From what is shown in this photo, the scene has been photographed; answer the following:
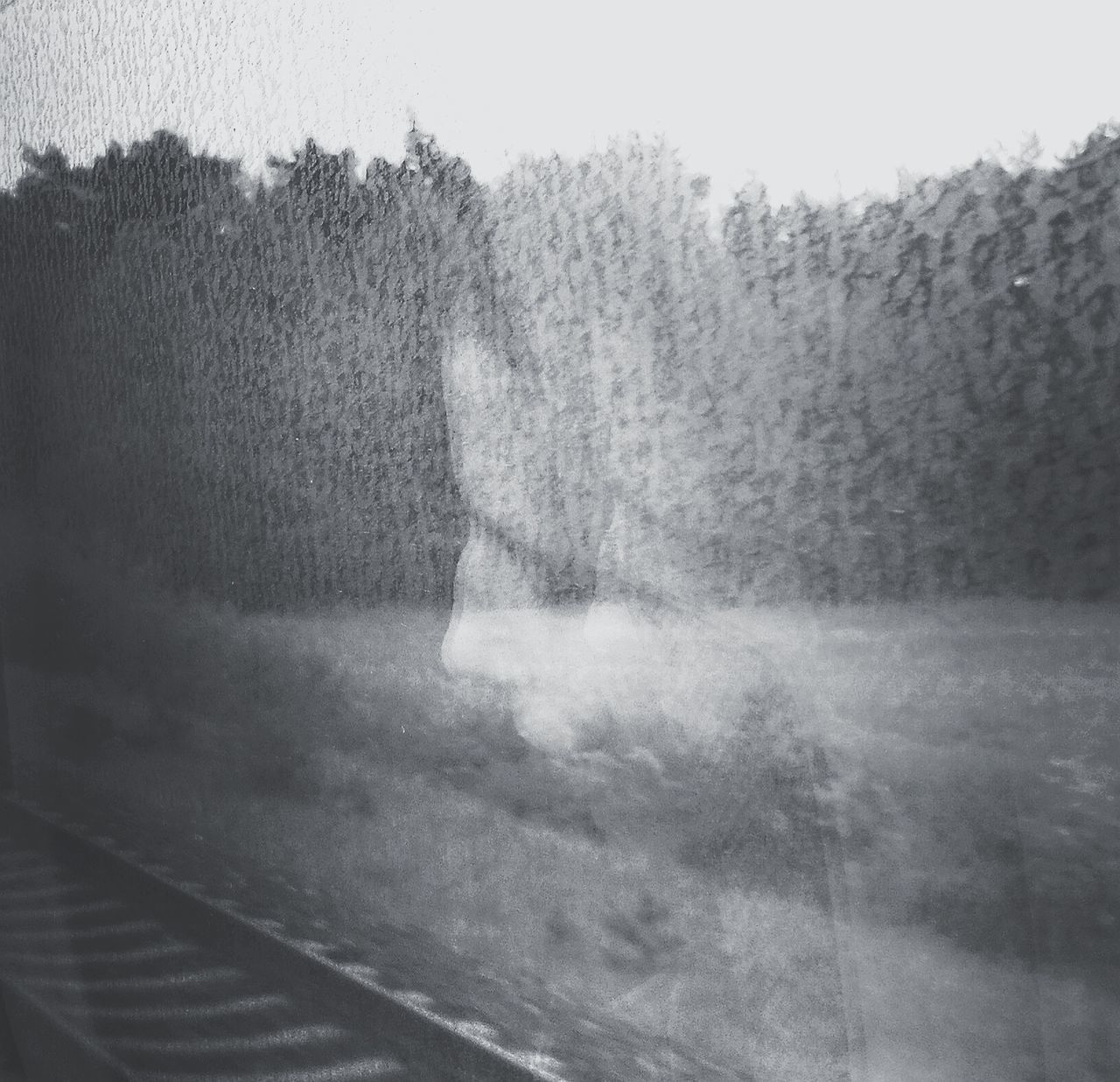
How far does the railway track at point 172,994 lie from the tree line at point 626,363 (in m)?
0.56

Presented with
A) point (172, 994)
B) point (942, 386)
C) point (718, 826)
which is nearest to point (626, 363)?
point (942, 386)

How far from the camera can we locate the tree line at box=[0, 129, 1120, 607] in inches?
32.4

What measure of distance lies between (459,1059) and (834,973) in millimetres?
550

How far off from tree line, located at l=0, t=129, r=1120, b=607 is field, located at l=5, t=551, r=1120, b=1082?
72 millimetres

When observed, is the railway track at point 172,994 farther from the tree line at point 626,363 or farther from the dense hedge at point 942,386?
the dense hedge at point 942,386

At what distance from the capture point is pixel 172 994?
5.64 ft

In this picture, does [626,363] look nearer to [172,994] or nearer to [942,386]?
[942,386]

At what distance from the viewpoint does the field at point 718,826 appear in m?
0.81

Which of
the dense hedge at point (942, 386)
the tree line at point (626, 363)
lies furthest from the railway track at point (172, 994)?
the dense hedge at point (942, 386)

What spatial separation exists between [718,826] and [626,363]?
19.4 inches

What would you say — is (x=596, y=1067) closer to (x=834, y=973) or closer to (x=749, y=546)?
(x=834, y=973)

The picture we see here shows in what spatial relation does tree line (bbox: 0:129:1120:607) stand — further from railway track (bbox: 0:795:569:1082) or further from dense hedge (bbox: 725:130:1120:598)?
railway track (bbox: 0:795:569:1082)

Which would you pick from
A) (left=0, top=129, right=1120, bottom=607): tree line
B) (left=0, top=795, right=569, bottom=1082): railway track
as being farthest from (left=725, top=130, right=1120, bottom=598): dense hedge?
(left=0, top=795, right=569, bottom=1082): railway track

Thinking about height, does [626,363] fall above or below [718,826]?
above
